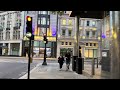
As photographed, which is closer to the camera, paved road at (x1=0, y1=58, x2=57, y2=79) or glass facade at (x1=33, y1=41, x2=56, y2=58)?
paved road at (x1=0, y1=58, x2=57, y2=79)

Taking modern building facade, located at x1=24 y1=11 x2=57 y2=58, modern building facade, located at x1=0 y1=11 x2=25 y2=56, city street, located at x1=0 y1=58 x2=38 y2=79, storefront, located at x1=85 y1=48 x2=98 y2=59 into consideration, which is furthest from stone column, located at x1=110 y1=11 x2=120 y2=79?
modern building facade, located at x1=0 y1=11 x2=25 y2=56

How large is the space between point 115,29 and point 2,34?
63.4 m

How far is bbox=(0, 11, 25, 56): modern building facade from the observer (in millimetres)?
69250

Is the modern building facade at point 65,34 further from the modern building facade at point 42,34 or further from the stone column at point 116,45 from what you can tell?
the stone column at point 116,45

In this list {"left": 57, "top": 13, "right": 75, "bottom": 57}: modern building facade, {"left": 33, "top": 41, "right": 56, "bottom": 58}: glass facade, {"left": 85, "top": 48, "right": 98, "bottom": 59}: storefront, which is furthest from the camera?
{"left": 85, "top": 48, "right": 98, "bottom": 59}: storefront

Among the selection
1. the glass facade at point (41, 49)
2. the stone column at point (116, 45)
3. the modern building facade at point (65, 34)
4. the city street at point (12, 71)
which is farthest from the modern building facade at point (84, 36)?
the stone column at point (116, 45)

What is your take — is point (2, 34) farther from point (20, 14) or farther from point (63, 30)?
point (63, 30)

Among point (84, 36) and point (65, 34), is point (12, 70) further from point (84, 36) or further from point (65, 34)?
point (84, 36)

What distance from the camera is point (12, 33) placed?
7100 centimetres

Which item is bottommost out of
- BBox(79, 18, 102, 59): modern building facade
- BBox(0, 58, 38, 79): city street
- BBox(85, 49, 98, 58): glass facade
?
BBox(0, 58, 38, 79): city street

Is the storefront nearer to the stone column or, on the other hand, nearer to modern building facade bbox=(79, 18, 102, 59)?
modern building facade bbox=(79, 18, 102, 59)
